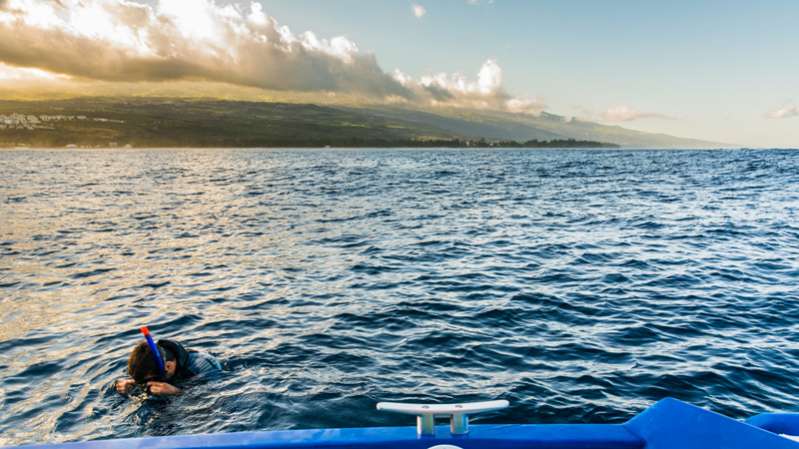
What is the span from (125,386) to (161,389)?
0.74 metres

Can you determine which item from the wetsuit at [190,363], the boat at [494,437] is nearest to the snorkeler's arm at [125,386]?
the wetsuit at [190,363]

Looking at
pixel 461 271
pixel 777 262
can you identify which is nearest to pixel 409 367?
pixel 461 271

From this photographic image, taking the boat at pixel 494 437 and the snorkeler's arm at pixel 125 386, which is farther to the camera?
the snorkeler's arm at pixel 125 386

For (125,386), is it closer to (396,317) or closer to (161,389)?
(161,389)

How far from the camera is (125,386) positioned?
8688 mm

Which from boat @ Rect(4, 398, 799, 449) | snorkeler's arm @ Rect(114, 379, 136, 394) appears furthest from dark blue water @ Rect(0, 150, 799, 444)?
boat @ Rect(4, 398, 799, 449)

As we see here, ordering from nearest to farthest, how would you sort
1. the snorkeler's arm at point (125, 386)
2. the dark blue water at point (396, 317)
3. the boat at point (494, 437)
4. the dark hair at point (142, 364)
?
the boat at point (494, 437), the dark hair at point (142, 364), the dark blue water at point (396, 317), the snorkeler's arm at point (125, 386)

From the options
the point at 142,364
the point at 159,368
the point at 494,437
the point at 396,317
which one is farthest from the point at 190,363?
the point at 494,437

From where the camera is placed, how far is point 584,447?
402cm

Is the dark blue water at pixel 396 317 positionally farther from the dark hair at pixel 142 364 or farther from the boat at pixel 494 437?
the boat at pixel 494 437

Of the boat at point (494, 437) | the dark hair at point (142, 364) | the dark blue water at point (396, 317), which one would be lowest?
the dark blue water at point (396, 317)

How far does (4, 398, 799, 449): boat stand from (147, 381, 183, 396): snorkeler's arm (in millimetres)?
4545

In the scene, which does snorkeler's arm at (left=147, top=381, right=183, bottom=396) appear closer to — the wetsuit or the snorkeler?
the snorkeler

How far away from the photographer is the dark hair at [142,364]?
8.27 metres
